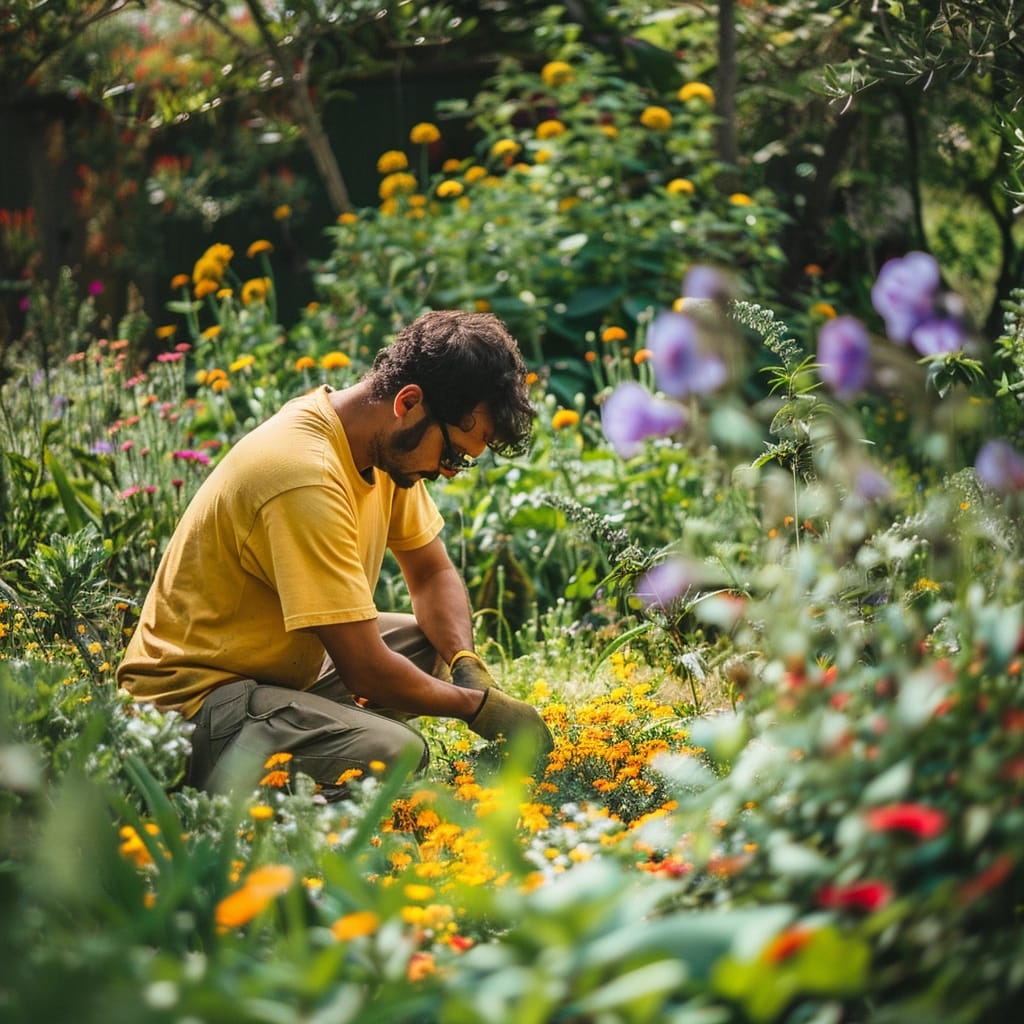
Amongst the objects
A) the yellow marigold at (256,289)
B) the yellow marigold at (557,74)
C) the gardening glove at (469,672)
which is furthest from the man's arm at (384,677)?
the yellow marigold at (557,74)

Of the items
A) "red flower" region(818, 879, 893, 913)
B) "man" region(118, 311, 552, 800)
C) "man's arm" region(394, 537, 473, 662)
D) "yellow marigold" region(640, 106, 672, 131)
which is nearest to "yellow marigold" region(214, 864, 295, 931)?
"red flower" region(818, 879, 893, 913)

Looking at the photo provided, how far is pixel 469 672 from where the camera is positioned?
2842 millimetres

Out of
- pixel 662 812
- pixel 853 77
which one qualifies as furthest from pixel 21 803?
pixel 853 77

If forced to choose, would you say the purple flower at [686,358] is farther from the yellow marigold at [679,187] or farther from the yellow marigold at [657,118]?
the yellow marigold at [657,118]

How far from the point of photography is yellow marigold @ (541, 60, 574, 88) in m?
5.57

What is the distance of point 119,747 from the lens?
1.85 meters

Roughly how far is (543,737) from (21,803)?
3.52ft

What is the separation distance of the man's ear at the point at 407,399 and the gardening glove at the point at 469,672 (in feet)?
2.15

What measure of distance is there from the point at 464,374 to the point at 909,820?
1.55 m

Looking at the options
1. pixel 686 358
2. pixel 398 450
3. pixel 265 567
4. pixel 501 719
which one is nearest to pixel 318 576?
pixel 265 567

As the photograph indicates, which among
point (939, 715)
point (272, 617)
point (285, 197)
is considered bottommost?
point (285, 197)

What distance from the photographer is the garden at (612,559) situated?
1.10 m

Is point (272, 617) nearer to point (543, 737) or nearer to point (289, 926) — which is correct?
point (543, 737)

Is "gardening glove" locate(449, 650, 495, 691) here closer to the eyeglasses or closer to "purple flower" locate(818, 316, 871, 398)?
the eyeglasses
